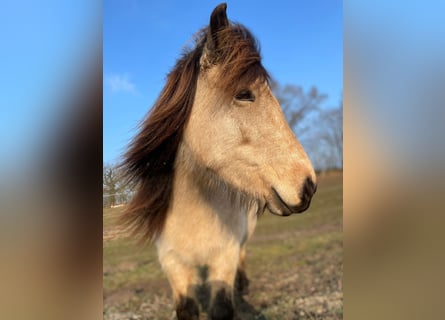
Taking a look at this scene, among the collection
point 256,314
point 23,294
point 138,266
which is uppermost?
point 23,294

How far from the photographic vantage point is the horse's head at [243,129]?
76cm

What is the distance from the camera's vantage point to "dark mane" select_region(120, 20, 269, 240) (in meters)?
0.84

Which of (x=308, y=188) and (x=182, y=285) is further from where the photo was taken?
(x=182, y=285)

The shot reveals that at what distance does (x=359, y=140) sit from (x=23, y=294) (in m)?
0.98

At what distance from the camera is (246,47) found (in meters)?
0.86

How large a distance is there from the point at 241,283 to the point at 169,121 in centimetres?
89

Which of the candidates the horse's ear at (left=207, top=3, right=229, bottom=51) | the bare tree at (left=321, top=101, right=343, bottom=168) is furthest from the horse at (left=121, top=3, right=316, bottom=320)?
the bare tree at (left=321, top=101, right=343, bottom=168)

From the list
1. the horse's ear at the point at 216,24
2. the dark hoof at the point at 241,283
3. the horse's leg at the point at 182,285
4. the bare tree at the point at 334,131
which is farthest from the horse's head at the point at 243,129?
the dark hoof at the point at 241,283

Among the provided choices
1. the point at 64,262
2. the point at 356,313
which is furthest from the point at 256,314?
the point at 64,262

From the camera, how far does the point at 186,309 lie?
1.09 meters

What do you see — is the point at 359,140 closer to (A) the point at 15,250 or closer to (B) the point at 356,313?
(B) the point at 356,313

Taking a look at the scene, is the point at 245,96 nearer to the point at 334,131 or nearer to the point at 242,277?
the point at 334,131

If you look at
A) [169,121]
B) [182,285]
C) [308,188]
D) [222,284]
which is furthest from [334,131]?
[182,285]

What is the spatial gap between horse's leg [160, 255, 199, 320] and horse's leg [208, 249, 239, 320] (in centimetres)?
8
